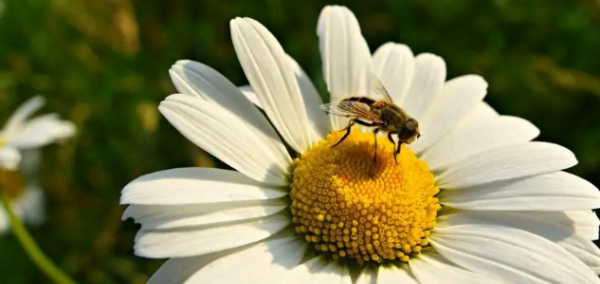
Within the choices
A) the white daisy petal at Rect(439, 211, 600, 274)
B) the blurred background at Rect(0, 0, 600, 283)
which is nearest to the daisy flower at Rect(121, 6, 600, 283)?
the white daisy petal at Rect(439, 211, 600, 274)

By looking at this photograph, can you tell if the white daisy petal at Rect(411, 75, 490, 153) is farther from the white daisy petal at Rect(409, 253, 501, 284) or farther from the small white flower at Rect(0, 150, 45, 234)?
the small white flower at Rect(0, 150, 45, 234)

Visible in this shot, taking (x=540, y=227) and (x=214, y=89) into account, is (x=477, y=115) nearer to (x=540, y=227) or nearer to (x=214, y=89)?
(x=540, y=227)

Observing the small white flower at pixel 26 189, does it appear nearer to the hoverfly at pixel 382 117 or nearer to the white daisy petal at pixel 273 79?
the white daisy petal at pixel 273 79

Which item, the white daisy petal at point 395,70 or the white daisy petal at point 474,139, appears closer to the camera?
the white daisy petal at point 474,139

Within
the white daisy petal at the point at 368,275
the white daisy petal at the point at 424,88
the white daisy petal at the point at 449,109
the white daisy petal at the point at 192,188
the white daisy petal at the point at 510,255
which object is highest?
the white daisy petal at the point at 192,188

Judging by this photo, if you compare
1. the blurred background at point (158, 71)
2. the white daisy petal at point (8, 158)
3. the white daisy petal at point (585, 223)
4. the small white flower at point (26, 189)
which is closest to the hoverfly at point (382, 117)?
the white daisy petal at point (585, 223)

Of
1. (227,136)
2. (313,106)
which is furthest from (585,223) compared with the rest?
(227,136)
